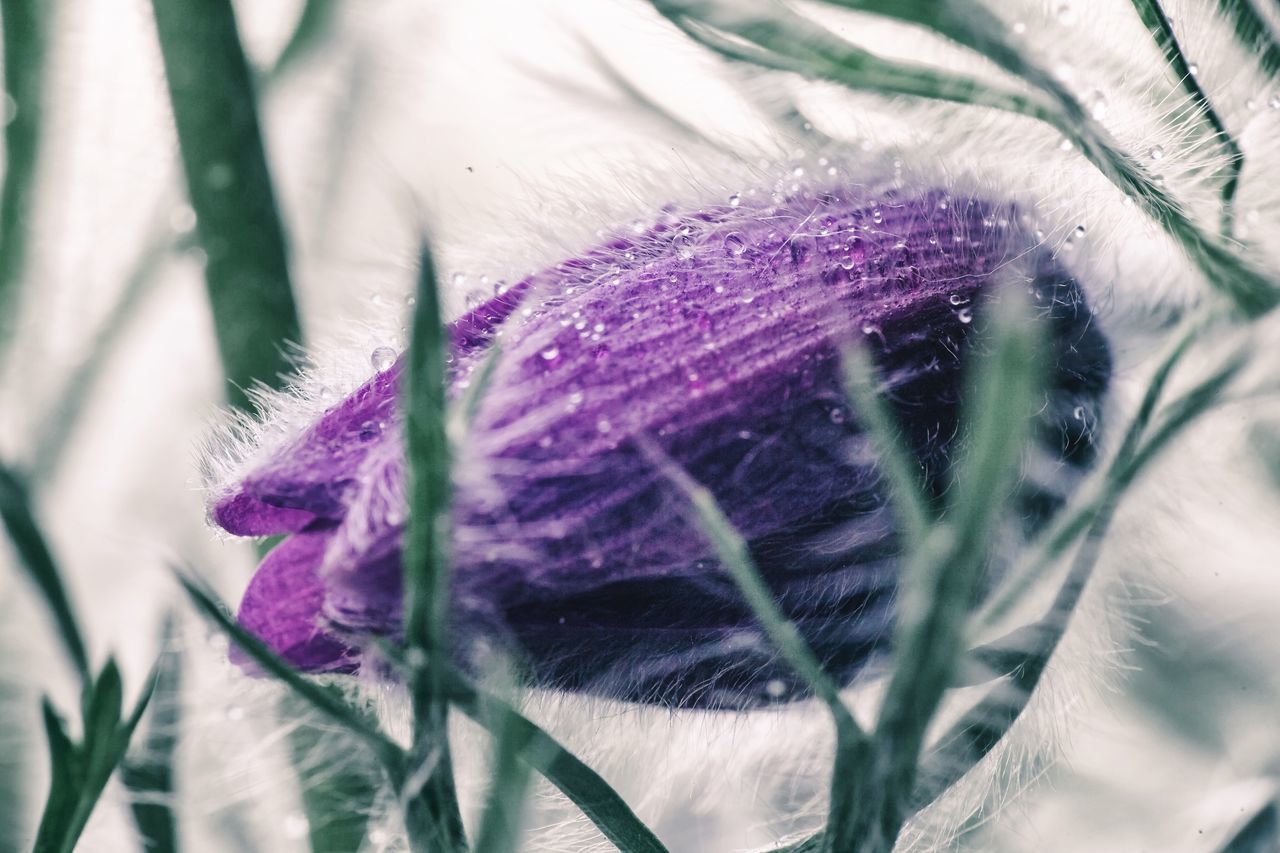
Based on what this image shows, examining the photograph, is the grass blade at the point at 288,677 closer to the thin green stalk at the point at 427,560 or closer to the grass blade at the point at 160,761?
the thin green stalk at the point at 427,560

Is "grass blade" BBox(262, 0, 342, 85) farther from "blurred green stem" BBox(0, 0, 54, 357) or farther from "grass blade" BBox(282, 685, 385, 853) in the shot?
"grass blade" BBox(282, 685, 385, 853)

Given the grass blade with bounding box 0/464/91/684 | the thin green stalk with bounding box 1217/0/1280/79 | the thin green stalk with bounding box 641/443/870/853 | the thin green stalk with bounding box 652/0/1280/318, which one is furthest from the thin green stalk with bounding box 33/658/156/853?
the thin green stalk with bounding box 1217/0/1280/79

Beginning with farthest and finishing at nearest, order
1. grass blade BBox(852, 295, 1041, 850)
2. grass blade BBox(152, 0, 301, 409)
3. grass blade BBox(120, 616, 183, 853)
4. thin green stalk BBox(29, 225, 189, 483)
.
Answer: thin green stalk BBox(29, 225, 189, 483)
grass blade BBox(152, 0, 301, 409)
grass blade BBox(120, 616, 183, 853)
grass blade BBox(852, 295, 1041, 850)

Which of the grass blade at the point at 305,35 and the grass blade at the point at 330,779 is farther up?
the grass blade at the point at 305,35

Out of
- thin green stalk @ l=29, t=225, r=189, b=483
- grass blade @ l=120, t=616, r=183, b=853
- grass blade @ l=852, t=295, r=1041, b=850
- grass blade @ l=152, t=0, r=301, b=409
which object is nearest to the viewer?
grass blade @ l=852, t=295, r=1041, b=850

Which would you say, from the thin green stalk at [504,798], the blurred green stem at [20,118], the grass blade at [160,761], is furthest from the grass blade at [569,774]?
the blurred green stem at [20,118]

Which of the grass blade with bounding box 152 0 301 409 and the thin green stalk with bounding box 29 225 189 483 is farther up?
the grass blade with bounding box 152 0 301 409
